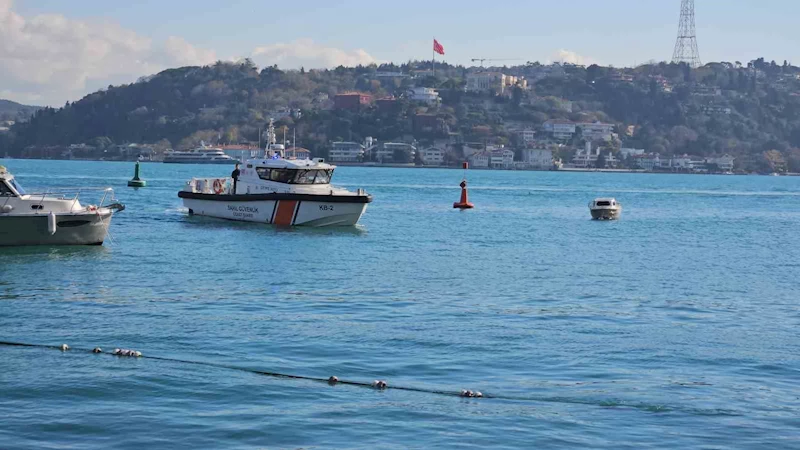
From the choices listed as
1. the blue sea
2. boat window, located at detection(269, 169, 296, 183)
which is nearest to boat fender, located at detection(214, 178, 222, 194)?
boat window, located at detection(269, 169, 296, 183)

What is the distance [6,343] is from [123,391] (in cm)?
455

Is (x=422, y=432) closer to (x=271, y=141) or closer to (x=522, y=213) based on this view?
(x=271, y=141)

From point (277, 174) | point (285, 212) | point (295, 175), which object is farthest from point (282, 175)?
point (285, 212)

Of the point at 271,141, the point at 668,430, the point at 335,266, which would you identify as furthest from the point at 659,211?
the point at 668,430

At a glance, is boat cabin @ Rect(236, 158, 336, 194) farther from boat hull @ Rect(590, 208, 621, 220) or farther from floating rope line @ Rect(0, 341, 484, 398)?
floating rope line @ Rect(0, 341, 484, 398)

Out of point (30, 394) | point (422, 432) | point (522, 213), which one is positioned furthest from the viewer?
point (522, 213)

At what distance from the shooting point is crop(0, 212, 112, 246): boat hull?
39.6m

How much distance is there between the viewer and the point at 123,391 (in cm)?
1914

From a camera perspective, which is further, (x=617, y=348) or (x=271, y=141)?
(x=271, y=141)

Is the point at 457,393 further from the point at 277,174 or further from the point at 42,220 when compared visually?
the point at 277,174

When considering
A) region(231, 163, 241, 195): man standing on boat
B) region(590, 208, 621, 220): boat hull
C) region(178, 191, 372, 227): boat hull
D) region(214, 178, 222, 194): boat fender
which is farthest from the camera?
region(590, 208, 621, 220): boat hull

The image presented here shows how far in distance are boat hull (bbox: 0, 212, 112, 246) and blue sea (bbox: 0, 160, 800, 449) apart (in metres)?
0.49

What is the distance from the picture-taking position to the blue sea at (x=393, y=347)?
17406 mm

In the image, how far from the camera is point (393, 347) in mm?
23391
